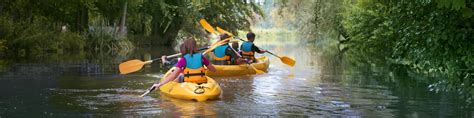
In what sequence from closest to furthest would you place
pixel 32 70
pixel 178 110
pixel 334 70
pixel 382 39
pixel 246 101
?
pixel 178 110 < pixel 246 101 < pixel 32 70 < pixel 334 70 < pixel 382 39

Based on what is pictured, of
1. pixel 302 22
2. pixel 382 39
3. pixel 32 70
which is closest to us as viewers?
pixel 32 70

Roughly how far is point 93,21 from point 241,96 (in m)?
22.1

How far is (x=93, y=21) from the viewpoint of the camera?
104 feet

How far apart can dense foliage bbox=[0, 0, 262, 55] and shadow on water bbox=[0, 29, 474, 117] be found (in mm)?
9047

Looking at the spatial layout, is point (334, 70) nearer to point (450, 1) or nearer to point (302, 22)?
point (450, 1)

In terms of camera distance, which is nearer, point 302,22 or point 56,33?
point 56,33

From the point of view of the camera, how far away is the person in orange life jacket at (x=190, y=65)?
9.87 m

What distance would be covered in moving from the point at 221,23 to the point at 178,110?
28.6 metres

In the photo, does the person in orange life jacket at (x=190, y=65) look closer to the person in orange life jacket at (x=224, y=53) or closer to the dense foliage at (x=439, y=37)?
the dense foliage at (x=439, y=37)

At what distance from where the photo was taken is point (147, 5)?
32656mm

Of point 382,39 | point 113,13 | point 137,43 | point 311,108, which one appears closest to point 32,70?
point 311,108

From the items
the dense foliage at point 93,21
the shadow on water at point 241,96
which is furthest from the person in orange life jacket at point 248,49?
the dense foliage at point 93,21

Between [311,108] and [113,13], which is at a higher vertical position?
[113,13]

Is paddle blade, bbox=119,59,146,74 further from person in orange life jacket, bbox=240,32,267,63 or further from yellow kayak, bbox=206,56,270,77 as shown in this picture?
person in orange life jacket, bbox=240,32,267,63
